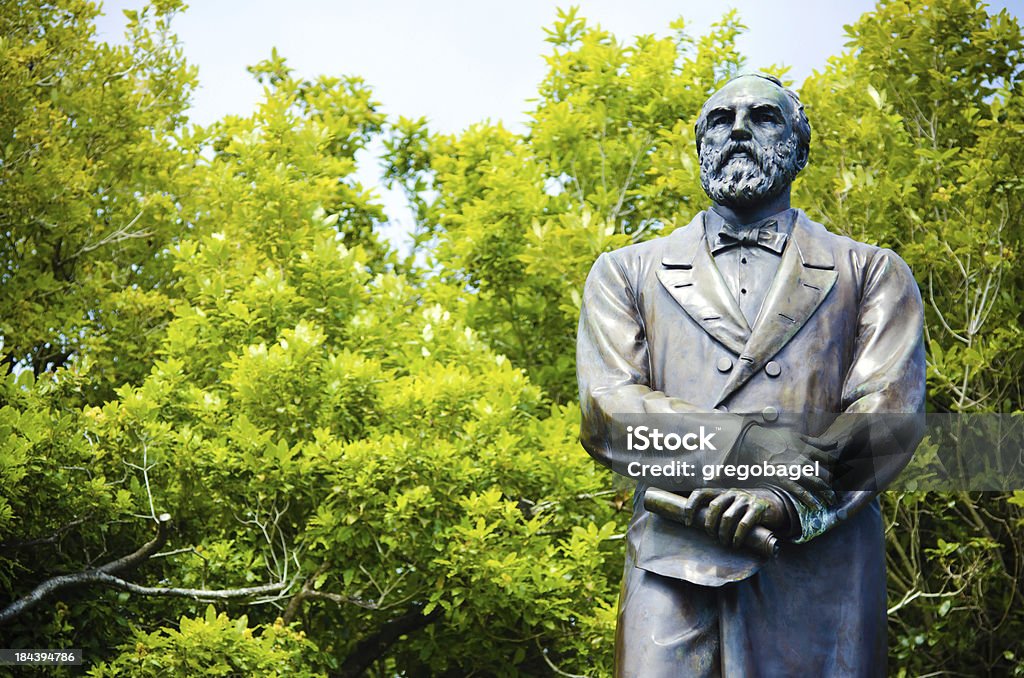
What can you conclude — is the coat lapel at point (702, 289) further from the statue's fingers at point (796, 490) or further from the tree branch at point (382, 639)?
the tree branch at point (382, 639)

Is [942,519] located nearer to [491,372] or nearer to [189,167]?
[491,372]

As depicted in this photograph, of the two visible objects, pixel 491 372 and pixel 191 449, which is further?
pixel 491 372

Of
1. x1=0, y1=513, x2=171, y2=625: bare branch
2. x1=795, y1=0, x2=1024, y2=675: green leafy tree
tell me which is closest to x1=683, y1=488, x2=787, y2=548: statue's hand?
x1=0, y1=513, x2=171, y2=625: bare branch

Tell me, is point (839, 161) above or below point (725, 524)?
above

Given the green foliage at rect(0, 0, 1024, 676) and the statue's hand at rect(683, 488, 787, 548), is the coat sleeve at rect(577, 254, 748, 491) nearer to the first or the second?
the statue's hand at rect(683, 488, 787, 548)

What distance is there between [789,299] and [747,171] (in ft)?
1.41

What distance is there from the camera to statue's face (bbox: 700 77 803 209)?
4988mm

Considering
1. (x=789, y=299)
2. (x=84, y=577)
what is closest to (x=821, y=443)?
(x=789, y=299)

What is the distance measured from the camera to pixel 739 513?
14.4ft

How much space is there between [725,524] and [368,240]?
10.9 meters

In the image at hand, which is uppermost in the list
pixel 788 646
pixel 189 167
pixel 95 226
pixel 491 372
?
pixel 189 167

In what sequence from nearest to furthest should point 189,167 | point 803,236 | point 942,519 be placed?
point 803,236 → point 942,519 → point 189,167

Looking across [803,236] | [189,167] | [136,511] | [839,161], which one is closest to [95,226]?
[189,167]

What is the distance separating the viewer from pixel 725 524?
14.5 feet
